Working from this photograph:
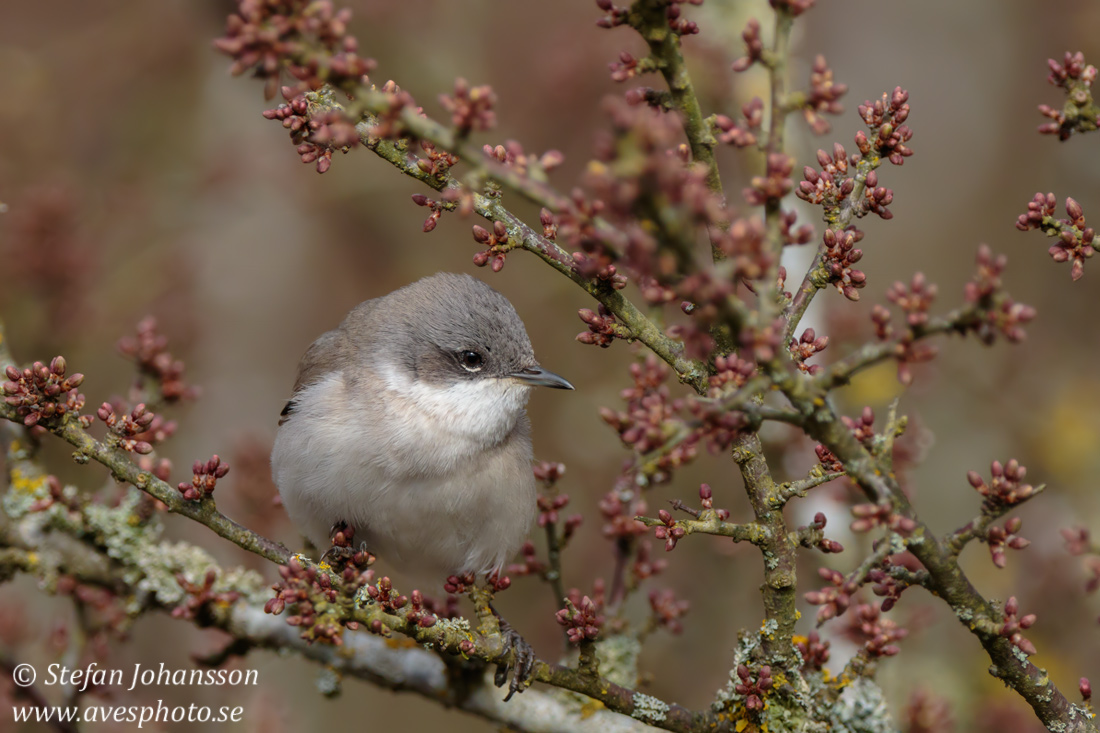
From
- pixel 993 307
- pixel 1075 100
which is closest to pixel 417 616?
pixel 993 307

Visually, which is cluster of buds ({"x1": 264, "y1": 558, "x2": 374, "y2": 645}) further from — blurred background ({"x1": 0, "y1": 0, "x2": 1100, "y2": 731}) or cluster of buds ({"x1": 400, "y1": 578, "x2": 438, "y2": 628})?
blurred background ({"x1": 0, "y1": 0, "x2": 1100, "y2": 731})

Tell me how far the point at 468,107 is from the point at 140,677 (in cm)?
434

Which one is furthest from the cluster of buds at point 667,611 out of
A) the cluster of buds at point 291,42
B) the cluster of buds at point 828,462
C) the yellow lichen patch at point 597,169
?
the cluster of buds at point 291,42

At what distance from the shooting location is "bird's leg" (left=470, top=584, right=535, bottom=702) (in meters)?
3.05

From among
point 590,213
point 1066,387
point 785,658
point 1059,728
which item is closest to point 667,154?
point 590,213

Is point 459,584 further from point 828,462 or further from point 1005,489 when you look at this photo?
point 1005,489

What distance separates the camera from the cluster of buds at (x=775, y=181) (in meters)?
1.83

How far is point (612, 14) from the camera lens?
2.13 metres

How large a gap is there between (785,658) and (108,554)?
101 inches

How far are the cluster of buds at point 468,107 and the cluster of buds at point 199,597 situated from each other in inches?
90.5

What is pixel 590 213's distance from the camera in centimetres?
177

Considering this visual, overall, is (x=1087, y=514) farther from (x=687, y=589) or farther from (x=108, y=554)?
(x=108, y=554)

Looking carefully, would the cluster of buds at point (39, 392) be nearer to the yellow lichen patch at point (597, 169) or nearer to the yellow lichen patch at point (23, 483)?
the yellow lichen patch at point (23, 483)

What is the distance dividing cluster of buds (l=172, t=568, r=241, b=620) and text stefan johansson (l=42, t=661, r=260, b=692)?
0.45 m
